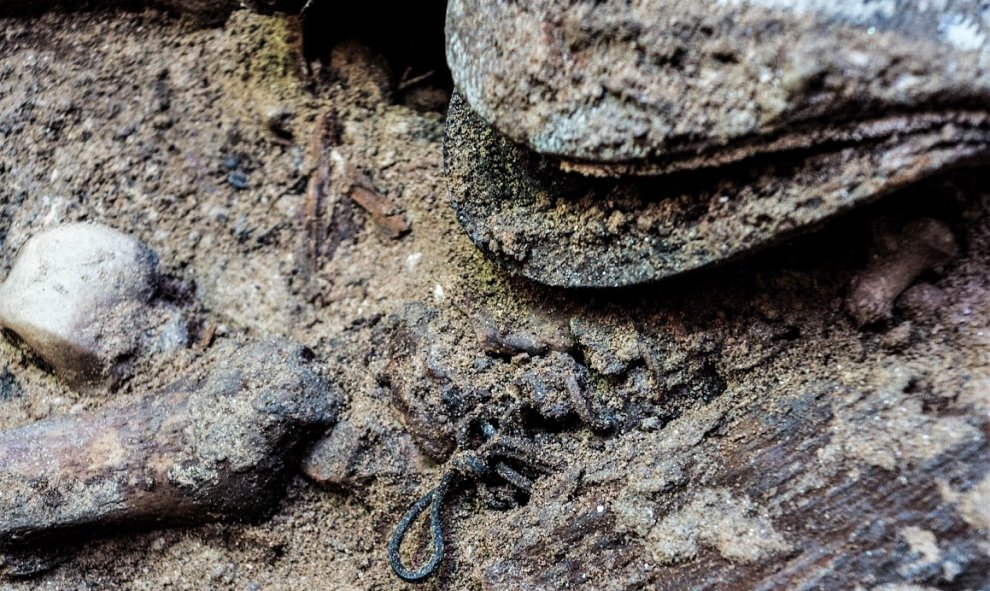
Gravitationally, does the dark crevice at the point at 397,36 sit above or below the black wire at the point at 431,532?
above

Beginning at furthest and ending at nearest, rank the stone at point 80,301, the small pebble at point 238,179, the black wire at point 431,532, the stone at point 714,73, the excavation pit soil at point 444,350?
1. the small pebble at point 238,179
2. the stone at point 80,301
3. the black wire at point 431,532
4. the excavation pit soil at point 444,350
5. the stone at point 714,73

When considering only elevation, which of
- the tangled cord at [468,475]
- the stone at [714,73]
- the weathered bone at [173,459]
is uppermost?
the stone at [714,73]

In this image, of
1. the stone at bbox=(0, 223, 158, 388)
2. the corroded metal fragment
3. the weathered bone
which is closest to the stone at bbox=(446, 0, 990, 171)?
the corroded metal fragment

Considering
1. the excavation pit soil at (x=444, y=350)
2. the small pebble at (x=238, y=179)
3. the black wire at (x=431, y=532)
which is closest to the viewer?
the excavation pit soil at (x=444, y=350)

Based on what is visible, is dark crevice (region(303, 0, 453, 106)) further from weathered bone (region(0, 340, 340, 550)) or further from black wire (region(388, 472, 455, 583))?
black wire (region(388, 472, 455, 583))

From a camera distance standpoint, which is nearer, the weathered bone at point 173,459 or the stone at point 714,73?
the stone at point 714,73

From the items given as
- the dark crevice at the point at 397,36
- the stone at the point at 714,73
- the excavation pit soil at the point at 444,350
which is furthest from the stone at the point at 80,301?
the stone at the point at 714,73

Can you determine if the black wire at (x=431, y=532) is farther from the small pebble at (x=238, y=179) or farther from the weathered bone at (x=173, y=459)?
the small pebble at (x=238, y=179)
